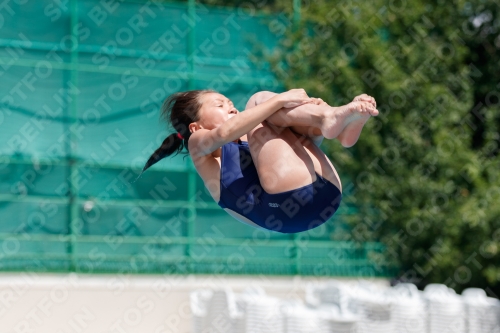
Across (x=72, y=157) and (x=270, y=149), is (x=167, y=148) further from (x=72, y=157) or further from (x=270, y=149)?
(x=72, y=157)

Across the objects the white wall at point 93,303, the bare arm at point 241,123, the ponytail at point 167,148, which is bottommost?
the white wall at point 93,303

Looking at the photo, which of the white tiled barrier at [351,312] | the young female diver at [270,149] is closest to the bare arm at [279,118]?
the young female diver at [270,149]

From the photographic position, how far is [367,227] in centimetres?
941

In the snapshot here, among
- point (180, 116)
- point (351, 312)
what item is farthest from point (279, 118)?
point (351, 312)

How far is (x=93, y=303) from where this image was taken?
7973 mm

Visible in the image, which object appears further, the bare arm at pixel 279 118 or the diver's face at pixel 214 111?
the diver's face at pixel 214 111

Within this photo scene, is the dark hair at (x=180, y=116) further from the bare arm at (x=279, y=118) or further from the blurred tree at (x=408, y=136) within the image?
the blurred tree at (x=408, y=136)

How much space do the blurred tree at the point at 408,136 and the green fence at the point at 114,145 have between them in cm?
73

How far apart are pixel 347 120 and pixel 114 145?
549 cm

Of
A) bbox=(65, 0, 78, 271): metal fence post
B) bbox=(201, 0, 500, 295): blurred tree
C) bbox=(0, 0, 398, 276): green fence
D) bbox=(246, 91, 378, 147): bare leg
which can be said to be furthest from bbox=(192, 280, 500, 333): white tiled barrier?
bbox=(246, 91, 378, 147): bare leg

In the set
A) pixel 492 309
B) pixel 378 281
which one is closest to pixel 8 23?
pixel 378 281

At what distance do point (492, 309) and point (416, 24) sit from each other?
386 cm

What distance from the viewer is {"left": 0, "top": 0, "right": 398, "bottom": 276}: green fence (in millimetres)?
8328

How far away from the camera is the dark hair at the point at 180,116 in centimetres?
391
